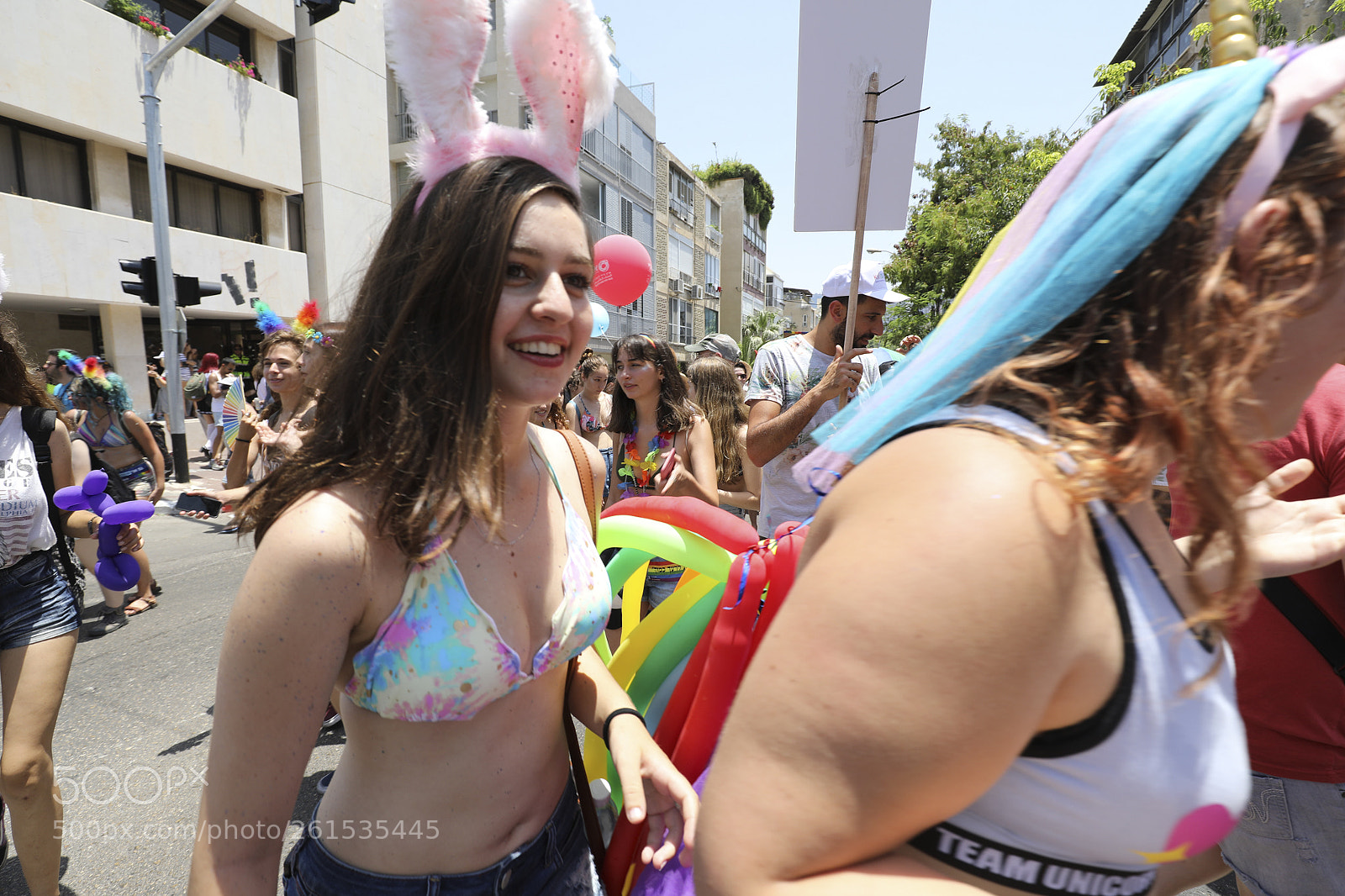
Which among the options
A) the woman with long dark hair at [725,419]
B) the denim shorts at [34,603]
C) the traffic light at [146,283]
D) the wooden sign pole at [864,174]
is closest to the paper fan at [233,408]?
the denim shorts at [34,603]

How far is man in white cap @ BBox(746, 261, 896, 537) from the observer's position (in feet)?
10.4

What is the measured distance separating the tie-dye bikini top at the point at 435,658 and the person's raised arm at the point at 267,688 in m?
0.07

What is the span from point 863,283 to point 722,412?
5.88 feet

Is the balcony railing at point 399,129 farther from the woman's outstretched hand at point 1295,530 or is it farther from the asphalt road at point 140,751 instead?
the woman's outstretched hand at point 1295,530

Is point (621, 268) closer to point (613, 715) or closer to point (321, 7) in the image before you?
point (613, 715)

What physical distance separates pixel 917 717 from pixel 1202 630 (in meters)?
0.35

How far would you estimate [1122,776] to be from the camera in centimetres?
65

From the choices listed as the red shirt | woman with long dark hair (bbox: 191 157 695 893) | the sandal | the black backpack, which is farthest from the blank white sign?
the sandal

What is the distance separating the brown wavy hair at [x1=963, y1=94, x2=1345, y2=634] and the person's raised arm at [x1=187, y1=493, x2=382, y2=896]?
0.94 meters

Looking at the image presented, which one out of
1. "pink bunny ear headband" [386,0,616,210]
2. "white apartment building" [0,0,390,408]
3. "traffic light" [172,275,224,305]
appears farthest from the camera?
"white apartment building" [0,0,390,408]

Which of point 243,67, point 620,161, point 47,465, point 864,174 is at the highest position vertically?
point 620,161

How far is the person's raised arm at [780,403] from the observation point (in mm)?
2881

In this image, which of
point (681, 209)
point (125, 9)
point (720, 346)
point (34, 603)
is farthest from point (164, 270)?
point (681, 209)

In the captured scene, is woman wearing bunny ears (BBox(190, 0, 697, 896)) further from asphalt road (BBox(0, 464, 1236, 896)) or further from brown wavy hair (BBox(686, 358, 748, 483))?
brown wavy hair (BBox(686, 358, 748, 483))
